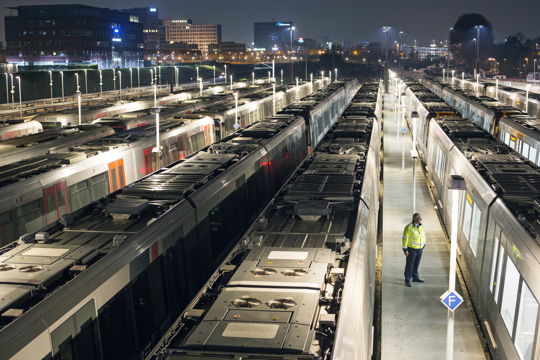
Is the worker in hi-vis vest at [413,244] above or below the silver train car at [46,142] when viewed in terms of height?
below

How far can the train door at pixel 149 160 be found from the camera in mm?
17859

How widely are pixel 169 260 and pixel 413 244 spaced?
6.24 metres

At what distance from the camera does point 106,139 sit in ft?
57.3

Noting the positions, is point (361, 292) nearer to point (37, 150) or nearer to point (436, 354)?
point (436, 354)

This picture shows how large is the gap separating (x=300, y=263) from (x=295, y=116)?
A: 1802cm

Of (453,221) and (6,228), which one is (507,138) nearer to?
(453,221)

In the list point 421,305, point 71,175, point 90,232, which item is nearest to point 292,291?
point 90,232

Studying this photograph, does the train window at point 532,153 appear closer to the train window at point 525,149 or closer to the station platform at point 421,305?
the train window at point 525,149

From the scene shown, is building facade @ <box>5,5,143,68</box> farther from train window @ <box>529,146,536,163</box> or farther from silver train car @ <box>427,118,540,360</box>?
silver train car @ <box>427,118,540,360</box>

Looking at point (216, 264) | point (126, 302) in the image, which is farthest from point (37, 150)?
point (126, 302)

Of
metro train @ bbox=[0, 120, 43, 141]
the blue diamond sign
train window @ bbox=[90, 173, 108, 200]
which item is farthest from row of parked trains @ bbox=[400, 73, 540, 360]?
metro train @ bbox=[0, 120, 43, 141]

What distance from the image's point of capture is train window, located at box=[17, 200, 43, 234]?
11.4m

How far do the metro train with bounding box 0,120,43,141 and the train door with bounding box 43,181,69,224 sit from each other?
12.5 m

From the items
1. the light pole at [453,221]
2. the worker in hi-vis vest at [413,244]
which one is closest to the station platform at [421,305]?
the worker in hi-vis vest at [413,244]
